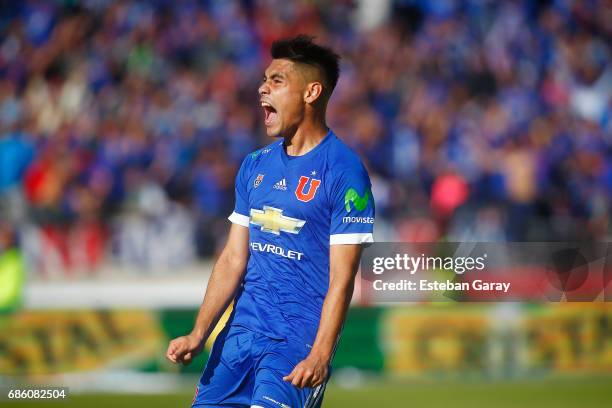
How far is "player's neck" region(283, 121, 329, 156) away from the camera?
5750 millimetres

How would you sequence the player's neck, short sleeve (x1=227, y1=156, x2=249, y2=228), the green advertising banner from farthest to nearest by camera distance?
the green advertising banner < short sleeve (x1=227, y1=156, x2=249, y2=228) < the player's neck

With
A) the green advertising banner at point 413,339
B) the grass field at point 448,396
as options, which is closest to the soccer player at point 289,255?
the grass field at point 448,396

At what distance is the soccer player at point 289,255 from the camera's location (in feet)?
17.6

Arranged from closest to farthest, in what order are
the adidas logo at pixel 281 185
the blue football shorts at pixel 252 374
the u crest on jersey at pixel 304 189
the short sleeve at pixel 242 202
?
the blue football shorts at pixel 252 374 → the u crest on jersey at pixel 304 189 → the adidas logo at pixel 281 185 → the short sleeve at pixel 242 202

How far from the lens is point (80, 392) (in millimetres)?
12531

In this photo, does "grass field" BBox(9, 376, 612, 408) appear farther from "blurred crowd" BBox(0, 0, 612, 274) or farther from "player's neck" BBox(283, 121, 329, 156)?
"player's neck" BBox(283, 121, 329, 156)

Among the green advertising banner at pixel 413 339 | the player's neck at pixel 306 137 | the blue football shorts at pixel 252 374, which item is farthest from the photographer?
the green advertising banner at pixel 413 339

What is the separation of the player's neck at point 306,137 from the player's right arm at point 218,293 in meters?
0.57

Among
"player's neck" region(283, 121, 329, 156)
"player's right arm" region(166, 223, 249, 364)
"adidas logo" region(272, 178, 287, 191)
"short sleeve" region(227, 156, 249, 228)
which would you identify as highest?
"player's neck" region(283, 121, 329, 156)

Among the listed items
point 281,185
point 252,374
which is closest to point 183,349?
point 252,374

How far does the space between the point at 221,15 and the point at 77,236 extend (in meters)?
7.57

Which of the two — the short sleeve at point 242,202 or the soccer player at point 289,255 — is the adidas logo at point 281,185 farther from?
the short sleeve at point 242,202

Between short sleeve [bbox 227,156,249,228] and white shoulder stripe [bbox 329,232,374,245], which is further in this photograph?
short sleeve [bbox 227,156,249,228]

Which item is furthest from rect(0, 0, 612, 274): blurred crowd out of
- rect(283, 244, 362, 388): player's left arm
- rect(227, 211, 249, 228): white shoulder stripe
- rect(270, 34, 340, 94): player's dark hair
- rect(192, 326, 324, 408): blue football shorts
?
rect(283, 244, 362, 388): player's left arm
